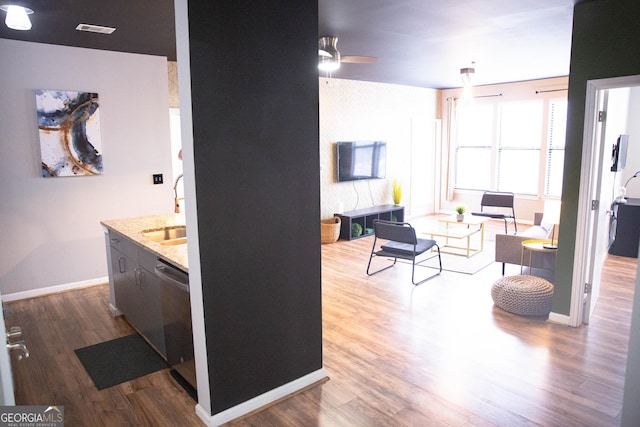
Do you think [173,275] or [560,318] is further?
[560,318]

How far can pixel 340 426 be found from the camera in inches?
91.7

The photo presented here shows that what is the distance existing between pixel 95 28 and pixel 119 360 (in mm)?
2680

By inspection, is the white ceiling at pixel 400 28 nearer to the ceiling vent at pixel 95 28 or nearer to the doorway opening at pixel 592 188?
the ceiling vent at pixel 95 28

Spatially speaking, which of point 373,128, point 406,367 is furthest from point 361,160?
point 406,367

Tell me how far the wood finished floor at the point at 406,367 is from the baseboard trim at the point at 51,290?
0.24 ft

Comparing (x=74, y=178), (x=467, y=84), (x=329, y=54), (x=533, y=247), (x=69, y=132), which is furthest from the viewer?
(x=467, y=84)

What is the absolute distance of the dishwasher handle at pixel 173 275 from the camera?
2.47 meters

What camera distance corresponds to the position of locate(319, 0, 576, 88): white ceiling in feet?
10.5

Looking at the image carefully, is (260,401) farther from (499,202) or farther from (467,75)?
(499,202)

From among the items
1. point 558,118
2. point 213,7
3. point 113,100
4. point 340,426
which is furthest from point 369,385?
point 558,118

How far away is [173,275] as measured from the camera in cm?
260

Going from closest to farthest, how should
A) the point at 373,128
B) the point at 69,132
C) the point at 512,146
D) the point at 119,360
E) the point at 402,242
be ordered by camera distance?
the point at 119,360 < the point at 69,132 < the point at 402,242 < the point at 373,128 < the point at 512,146

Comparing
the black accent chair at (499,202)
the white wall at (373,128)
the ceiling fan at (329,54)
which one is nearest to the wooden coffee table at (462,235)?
the black accent chair at (499,202)

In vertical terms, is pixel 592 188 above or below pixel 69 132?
below
